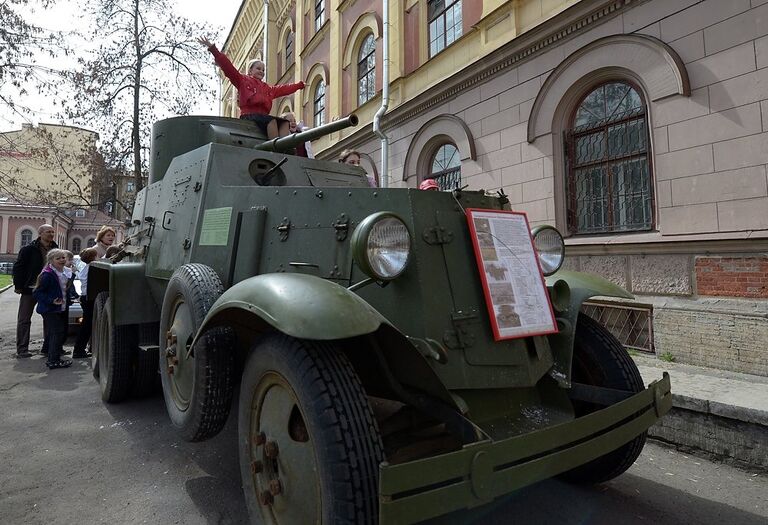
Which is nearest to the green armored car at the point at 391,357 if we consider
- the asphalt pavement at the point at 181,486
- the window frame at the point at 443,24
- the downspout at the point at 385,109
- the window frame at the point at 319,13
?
the asphalt pavement at the point at 181,486

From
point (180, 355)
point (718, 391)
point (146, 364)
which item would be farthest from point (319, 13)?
point (718, 391)

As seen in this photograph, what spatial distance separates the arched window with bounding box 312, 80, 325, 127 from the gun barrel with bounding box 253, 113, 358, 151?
1137 cm

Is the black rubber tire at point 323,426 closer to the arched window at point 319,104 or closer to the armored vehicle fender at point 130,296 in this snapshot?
the armored vehicle fender at point 130,296

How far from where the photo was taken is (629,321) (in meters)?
5.91

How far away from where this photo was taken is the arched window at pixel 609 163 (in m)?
5.90

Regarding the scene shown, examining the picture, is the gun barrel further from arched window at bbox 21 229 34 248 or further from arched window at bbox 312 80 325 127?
arched window at bbox 21 229 34 248

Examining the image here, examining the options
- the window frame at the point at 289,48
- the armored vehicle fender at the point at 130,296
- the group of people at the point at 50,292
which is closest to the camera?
the armored vehicle fender at the point at 130,296

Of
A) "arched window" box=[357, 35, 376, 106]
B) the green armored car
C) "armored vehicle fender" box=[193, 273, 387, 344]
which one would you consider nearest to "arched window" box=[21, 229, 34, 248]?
"arched window" box=[357, 35, 376, 106]

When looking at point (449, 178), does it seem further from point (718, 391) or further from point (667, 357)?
point (718, 391)

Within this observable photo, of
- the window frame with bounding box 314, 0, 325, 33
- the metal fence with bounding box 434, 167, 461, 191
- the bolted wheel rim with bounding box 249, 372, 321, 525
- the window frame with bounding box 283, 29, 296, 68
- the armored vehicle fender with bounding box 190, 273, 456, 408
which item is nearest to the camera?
the armored vehicle fender with bounding box 190, 273, 456, 408

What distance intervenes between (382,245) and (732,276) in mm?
4508

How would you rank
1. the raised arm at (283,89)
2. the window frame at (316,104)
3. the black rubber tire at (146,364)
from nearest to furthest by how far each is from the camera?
the black rubber tire at (146,364) → the raised arm at (283,89) → the window frame at (316,104)

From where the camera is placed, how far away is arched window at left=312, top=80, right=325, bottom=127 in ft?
48.7

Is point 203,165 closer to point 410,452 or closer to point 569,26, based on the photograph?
point 410,452
